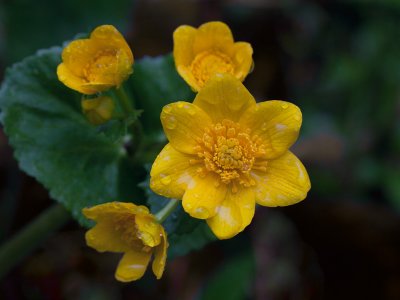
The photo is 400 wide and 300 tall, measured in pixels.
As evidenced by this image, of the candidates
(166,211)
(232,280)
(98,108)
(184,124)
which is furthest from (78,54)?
(232,280)

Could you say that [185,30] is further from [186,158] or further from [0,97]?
[0,97]

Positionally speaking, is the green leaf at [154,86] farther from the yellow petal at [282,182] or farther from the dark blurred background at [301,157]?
the dark blurred background at [301,157]

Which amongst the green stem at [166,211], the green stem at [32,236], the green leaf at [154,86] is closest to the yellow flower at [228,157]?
the green stem at [166,211]

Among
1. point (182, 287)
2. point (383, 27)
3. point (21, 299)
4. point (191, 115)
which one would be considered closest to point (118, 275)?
point (191, 115)

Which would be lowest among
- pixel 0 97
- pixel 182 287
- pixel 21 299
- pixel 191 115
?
pixel 182 287

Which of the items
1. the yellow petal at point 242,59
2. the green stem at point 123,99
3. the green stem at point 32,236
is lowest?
the green stem at point 32,236

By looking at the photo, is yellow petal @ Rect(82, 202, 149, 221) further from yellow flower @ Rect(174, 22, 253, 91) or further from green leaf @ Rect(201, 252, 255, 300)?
green leaf @ Rect(201, 252, 255, 300)
